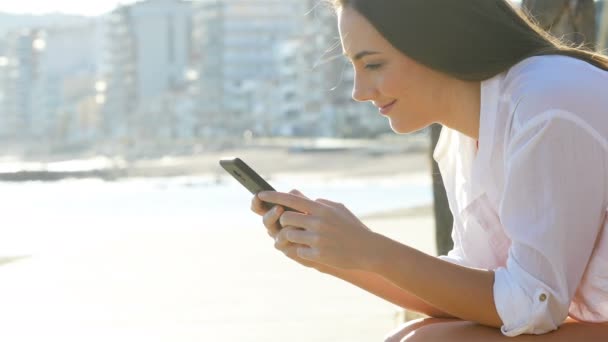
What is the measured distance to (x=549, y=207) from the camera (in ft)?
4.73

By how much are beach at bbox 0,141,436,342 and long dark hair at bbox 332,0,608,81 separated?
1.81 meters

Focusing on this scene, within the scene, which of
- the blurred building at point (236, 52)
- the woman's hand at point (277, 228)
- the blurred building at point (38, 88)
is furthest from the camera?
the blurred building at point (38, 88)

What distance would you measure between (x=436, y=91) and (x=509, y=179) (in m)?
0.19

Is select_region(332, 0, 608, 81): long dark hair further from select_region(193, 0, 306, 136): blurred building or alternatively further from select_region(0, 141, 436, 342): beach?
select_region(193, 0, 306, 136): blurred building

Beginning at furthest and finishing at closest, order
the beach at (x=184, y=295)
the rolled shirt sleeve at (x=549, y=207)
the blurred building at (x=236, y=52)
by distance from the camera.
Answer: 1. the blurred building at (x=236, y=52)
2. the beach at (x=184, y=295)
3. the rolled shirt sleeve at (x=549, y=207)

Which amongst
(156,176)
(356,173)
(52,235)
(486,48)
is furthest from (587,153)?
(156,176)

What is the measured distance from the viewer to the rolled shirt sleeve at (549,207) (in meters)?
1.44

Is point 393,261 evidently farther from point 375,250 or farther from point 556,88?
point 556,88

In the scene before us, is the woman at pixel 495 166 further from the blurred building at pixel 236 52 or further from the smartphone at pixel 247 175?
the blurred building at pixel 236 52

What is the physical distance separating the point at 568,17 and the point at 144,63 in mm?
74711

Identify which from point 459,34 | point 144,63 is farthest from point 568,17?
point 144,63

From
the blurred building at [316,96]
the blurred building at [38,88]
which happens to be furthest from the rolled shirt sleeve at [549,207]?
the blurred building at [38,88]

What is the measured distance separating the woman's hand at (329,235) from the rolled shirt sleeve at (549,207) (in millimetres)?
180

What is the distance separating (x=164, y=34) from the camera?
259ft
